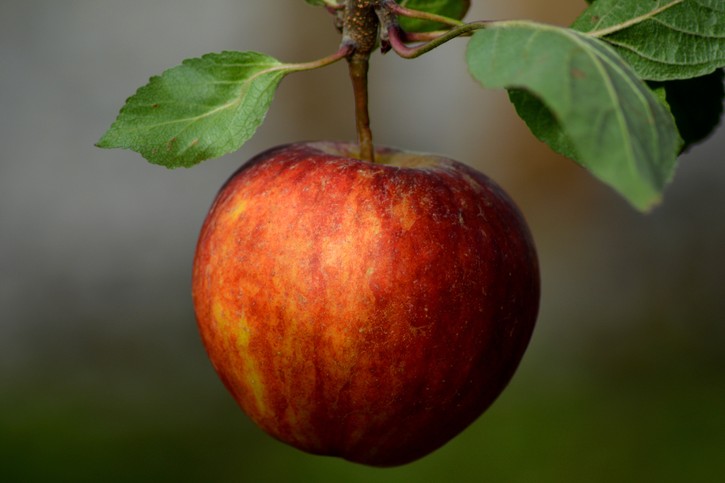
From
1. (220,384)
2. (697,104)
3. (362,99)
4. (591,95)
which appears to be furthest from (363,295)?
(220,384)

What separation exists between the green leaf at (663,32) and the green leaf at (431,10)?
0.16m

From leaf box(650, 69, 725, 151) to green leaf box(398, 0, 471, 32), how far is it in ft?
0.73

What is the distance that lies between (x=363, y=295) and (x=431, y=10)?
307 mm

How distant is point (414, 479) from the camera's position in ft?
8.82

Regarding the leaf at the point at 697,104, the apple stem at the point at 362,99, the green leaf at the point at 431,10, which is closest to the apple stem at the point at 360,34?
the apple stem at the point at 362,99

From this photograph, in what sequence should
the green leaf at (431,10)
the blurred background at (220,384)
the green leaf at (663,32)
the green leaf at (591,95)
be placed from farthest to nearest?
the blurred background at (220,384) < the green leaf at (431,10) < the green leaf at (663,32) < the green leaf at (591,95)

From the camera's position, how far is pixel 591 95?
566 millimetres

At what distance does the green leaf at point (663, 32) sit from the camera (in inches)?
30.1

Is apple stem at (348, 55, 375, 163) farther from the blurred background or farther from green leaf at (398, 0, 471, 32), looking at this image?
the blurred background

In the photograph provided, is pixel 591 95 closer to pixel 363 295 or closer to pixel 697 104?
pixel 363 295

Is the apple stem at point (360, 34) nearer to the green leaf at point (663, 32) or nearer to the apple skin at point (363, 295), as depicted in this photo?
the apple skin at point (363, 295)

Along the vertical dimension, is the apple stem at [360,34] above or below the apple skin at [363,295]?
above

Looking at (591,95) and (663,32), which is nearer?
(591,95)

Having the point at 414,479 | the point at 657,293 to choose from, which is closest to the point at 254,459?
the point at 414,479
